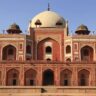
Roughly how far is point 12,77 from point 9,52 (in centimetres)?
569

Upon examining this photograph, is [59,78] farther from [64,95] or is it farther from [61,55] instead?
[61,55]

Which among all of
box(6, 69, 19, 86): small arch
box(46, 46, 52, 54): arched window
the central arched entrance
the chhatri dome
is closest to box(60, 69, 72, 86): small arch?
the central arched entrance

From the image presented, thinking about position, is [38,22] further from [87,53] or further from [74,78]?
[74,78]

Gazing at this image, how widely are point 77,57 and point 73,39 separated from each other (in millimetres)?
2026

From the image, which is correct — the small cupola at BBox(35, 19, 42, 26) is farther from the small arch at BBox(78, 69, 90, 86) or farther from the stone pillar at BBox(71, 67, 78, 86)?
the small arch at BBox(78, 69, 90, 86)

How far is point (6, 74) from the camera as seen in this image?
103ft

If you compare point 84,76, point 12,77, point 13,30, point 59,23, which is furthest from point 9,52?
point 84,76

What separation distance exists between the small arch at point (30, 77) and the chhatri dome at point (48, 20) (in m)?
9.41

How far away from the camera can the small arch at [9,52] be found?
36562 mm

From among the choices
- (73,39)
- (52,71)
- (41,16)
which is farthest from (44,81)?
(41,16)

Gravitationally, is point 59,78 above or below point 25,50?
below

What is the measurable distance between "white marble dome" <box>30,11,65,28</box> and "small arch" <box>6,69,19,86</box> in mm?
10145

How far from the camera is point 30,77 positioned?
31.7 meters

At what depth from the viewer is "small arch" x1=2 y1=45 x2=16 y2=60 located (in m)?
36.6
